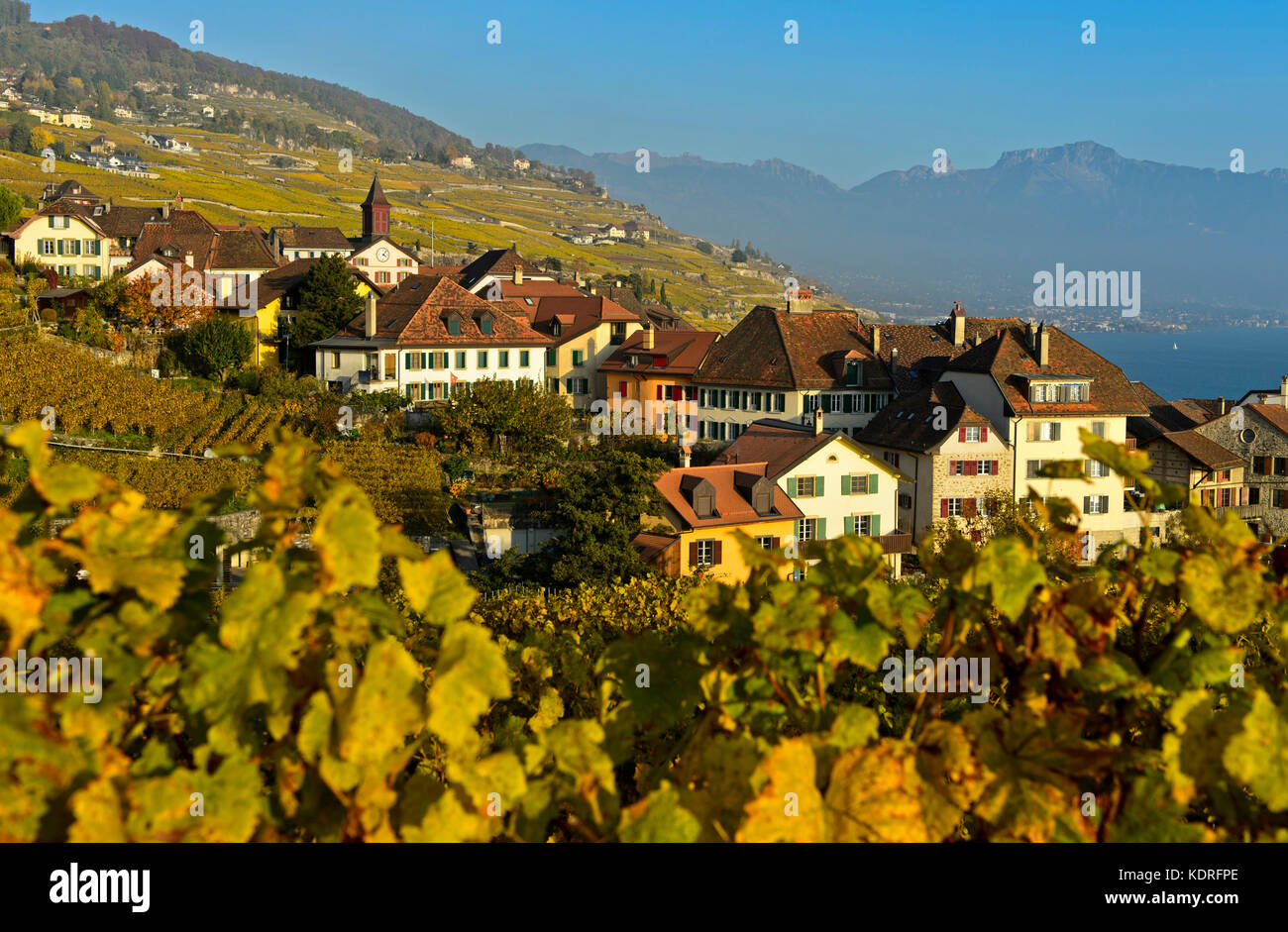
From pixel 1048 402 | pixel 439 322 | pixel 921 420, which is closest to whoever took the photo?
pixel 921 420

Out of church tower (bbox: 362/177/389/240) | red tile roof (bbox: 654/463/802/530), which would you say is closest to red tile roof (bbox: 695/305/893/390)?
red tile roof (bbox: 654/463/802/530)

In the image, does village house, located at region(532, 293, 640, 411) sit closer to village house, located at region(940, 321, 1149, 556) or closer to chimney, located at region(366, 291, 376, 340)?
chimney, located at region(366, 291, 376, 340)

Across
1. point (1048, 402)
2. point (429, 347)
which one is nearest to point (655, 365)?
point (429, 347)

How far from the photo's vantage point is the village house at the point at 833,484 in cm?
4375

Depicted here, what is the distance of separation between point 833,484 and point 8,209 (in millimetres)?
66572

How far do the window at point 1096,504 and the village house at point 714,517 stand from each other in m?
17.9

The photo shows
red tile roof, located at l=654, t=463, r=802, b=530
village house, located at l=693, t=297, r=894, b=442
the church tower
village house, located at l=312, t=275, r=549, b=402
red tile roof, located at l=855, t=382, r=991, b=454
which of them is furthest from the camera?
the church tower

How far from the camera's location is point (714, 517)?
127 ft

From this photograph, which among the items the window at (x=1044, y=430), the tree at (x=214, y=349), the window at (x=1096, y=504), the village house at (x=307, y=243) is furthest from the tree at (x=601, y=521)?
the village house at (x=307, y=243)

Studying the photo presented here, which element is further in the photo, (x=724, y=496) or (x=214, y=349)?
(x=214, y=349)

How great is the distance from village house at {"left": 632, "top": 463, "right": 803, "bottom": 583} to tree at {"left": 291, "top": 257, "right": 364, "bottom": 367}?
31855 mm

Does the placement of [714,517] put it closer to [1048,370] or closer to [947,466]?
[947,466]

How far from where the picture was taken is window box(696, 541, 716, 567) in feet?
124
